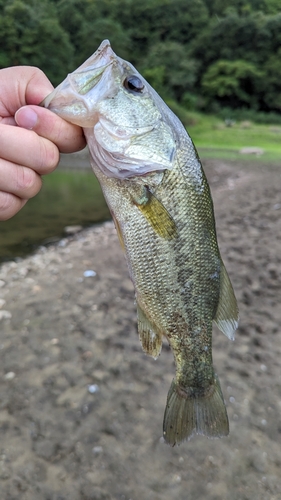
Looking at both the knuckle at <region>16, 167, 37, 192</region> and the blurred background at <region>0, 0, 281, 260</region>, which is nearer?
the knuckle at <region>16, 167, 37, 192</region>

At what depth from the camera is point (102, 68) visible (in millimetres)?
1514

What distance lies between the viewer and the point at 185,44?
63.5 m

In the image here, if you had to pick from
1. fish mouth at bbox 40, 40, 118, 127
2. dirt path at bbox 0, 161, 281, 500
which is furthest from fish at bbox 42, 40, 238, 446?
dirt path at bbox 0, 161, 281, 500

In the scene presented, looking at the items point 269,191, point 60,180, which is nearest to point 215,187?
point 269,191

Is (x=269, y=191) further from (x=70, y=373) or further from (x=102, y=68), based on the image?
(x=102, y=68)

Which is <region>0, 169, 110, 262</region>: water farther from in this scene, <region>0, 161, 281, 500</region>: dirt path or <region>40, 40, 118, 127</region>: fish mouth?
<region>40, 40, 118, 127</region>: fish mouth

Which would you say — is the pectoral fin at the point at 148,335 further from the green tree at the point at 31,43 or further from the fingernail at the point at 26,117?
the green tree at the point at 31,43

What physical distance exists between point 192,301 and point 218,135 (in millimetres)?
31811

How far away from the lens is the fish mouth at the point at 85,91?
1.45 m

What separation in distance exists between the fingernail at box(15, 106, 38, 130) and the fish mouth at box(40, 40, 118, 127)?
0.09 meters

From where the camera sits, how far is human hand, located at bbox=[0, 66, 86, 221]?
1446 millimetres

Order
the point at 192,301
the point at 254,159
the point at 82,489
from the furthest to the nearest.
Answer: the point at 254,159, the point at 82,489, the point at 192,301

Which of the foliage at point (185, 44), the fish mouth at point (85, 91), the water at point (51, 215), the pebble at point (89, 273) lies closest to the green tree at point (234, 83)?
the foliage at point (185, 44)

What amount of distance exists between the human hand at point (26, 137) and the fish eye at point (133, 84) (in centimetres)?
30
